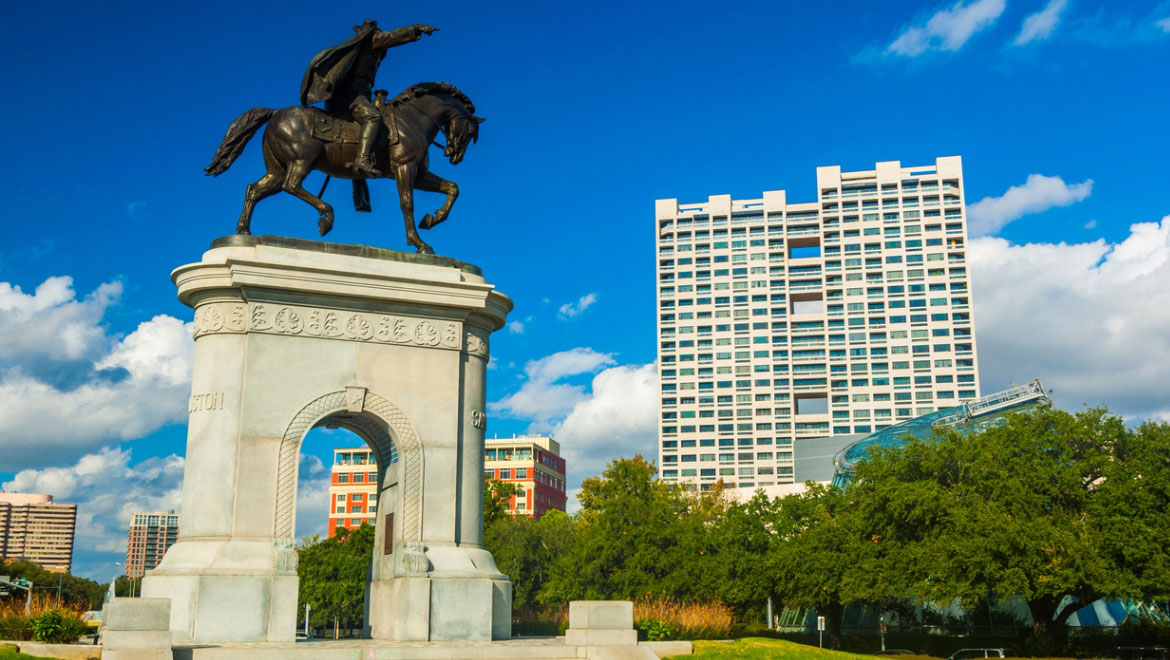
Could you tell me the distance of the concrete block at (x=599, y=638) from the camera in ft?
66.8

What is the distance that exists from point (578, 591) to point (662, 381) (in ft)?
369

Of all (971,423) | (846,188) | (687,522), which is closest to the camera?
(687,522)

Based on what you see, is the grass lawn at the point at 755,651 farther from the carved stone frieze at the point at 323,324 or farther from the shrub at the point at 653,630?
the carved stone frieze at the point at 323,324

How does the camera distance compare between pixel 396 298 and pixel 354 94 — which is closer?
pixel 396 298

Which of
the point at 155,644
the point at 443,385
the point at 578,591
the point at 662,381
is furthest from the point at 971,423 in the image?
the point at 662,381

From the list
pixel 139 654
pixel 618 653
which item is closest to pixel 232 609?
pixel 139 654

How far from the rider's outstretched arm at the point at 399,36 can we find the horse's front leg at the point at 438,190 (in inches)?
124

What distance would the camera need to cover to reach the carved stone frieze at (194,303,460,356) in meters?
21.9

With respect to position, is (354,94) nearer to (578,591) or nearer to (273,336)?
(273,336)

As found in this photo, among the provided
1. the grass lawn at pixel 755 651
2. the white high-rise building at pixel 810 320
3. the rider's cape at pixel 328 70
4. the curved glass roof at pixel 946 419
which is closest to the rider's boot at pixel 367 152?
the rider's cape at pixel 328 70

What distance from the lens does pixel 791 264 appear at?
174 metres

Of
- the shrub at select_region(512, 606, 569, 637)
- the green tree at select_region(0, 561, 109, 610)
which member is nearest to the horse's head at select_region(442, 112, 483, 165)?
the shrub at select_region(512, 606, 569, 637)

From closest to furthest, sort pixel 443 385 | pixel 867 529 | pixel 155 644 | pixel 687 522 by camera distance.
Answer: pixel 155 644, pixel 443 385, pixel 867 529, pixel 687 522

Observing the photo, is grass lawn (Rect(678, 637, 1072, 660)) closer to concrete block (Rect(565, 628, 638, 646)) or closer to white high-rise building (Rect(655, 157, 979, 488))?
concrete block (Rect(565, 628, 638, 646))
